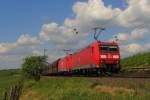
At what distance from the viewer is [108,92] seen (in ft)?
81.4

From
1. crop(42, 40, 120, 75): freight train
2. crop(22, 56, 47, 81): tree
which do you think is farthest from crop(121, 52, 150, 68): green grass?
crop(22, 56, 47, 81): tree

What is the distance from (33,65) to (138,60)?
4042cm

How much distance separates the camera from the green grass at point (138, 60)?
192ft

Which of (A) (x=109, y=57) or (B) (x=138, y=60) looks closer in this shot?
(A) (x=109, y=57)

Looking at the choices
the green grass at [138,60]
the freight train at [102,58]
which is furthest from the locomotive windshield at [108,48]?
the green grass at [138,60]

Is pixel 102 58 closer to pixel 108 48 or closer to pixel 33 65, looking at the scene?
pixel 108 48

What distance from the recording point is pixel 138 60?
62062mm

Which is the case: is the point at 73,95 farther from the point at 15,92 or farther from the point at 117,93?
the point at 15,92

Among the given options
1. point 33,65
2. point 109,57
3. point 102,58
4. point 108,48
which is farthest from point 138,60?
point 33,65

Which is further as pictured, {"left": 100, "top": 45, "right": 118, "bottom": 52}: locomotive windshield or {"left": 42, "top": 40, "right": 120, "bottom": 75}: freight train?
{"left": 100, "top": 45, "right": 118, "bottom": 52}: locomotive windshield

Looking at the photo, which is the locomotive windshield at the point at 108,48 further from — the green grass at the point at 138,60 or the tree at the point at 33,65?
the tree at the point at 33,65

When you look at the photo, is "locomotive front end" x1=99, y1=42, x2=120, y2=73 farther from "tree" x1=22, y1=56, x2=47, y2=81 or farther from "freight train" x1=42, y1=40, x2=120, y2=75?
"tree" x1=22, y1=56, x2=47, y2=81

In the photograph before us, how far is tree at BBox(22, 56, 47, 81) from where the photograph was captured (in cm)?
9104

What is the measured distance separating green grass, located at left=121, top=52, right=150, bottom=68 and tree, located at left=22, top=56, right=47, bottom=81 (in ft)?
94.4
